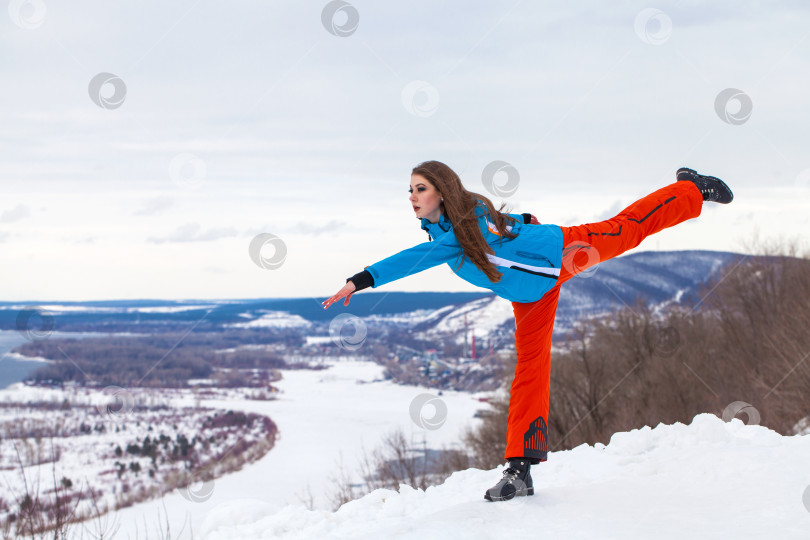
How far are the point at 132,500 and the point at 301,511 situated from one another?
50.4m

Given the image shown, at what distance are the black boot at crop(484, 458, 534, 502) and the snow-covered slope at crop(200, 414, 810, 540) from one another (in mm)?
69

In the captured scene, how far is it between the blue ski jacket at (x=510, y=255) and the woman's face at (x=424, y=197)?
0.08 m

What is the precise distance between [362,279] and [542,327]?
1.30 m

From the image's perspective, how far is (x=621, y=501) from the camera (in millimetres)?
3775

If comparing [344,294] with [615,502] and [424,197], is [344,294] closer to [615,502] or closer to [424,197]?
[424,197]

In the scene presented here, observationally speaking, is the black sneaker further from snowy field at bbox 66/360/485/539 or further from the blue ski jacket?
snowy field at bbox 66/360/485/539

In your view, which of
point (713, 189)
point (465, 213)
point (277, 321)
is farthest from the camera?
point (277, 321)

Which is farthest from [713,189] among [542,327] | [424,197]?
[424,197]

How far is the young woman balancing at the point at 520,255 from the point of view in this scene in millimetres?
3592

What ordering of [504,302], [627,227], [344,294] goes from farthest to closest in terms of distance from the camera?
[504,302], [627,227], [344,294]

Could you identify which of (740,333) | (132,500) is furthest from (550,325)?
(132,500)

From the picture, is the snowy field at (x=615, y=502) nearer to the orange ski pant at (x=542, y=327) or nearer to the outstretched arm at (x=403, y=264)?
the orange ski pant at (x=542, y=327)

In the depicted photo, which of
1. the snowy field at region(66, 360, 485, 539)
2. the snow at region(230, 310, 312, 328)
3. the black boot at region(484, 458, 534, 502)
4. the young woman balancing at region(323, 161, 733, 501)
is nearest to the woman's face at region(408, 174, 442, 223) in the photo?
the young woman balancing at region(323, 161, 733, 501)

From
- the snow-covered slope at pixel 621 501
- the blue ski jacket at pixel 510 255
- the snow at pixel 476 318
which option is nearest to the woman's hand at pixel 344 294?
the blue ski jacket at pixel 510 255
